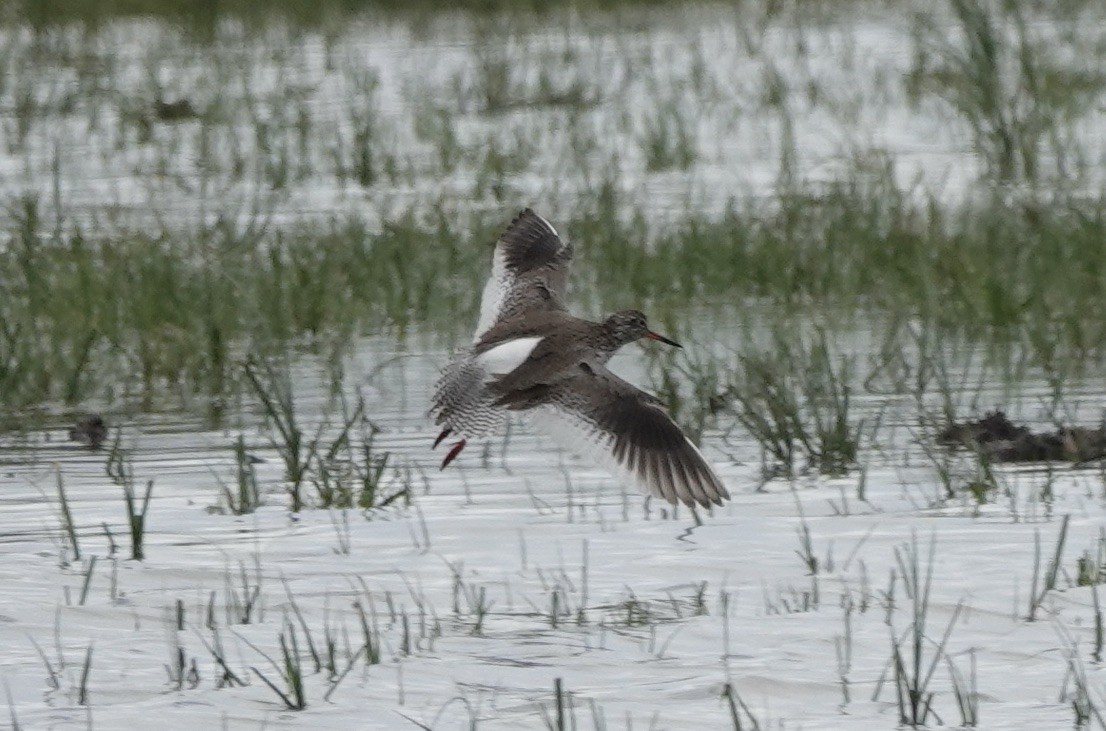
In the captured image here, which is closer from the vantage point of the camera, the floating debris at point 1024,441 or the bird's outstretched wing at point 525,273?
the floating debris at point 1024,441

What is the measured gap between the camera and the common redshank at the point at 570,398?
577cm

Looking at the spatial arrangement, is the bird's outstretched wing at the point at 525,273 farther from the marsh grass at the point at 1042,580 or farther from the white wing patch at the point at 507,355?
the marsh grass at the point at 1042,580

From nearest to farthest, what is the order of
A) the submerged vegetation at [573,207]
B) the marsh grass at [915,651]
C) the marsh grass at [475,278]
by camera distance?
the marsh grass at [915,651]
the submerged vegetation at [573,207]
the marsh grass at [475,278]

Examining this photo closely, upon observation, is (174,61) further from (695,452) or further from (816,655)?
(816,655)

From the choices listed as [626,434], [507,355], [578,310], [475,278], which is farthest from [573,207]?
[626,434]

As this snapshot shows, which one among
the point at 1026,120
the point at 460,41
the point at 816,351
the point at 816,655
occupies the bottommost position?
the point at 816,655

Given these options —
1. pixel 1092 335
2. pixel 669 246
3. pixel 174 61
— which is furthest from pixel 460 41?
pixel 1092 335

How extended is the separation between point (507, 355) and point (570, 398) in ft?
0.89

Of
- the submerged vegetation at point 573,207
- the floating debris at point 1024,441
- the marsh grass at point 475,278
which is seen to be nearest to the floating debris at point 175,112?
the submerged vegetation at point 573,207

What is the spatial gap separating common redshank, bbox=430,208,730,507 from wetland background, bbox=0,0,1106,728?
6.2 inches

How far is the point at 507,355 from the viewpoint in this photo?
6.40 m

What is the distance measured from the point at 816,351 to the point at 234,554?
2.46 meters

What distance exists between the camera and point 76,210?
39.0 ft

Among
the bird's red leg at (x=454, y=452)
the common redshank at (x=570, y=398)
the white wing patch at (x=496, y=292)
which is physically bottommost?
the bird's red leg at (x=454, y=452)
